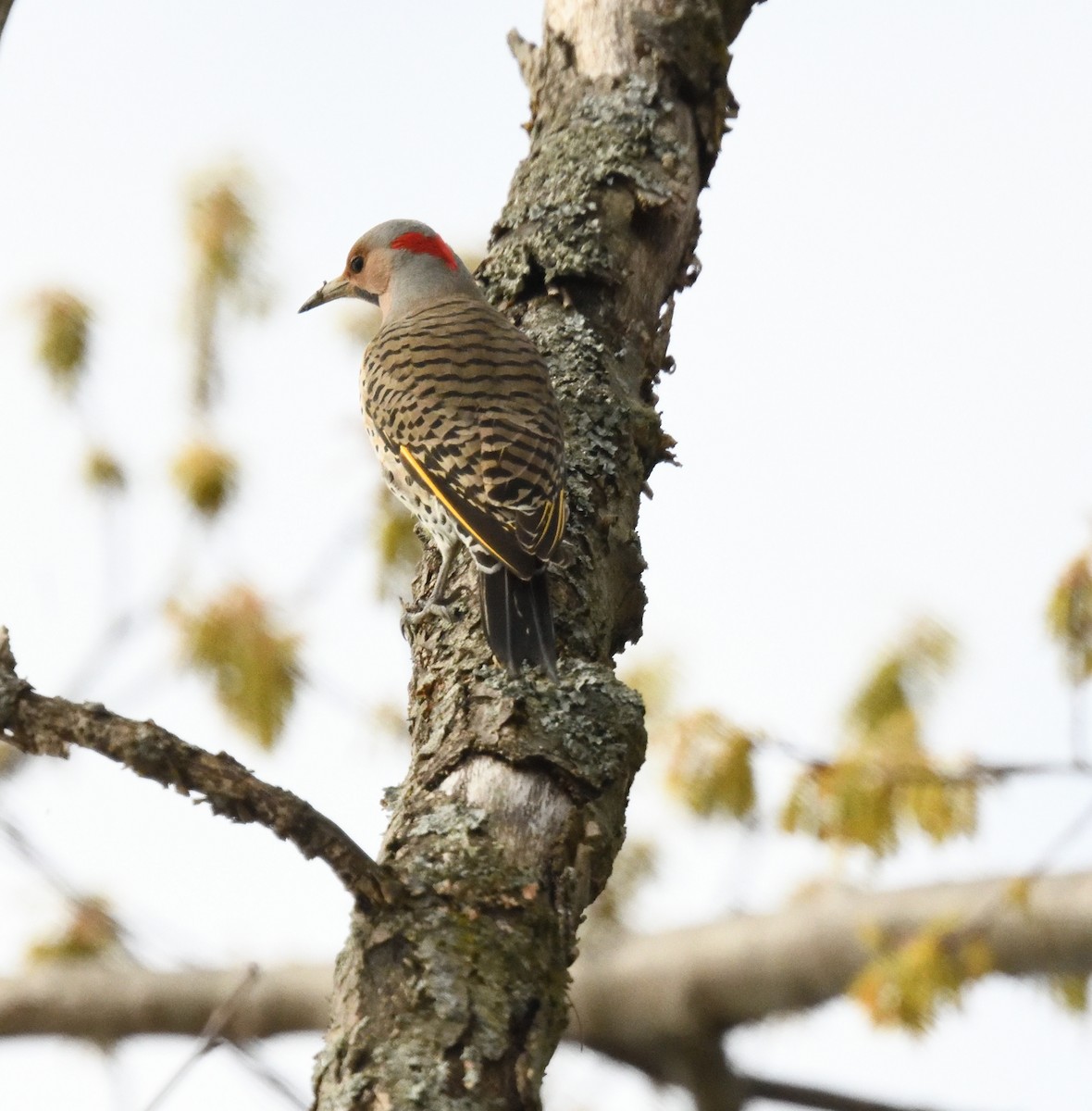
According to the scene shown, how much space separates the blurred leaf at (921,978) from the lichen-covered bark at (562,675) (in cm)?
132

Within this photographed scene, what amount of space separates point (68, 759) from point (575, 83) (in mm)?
2566

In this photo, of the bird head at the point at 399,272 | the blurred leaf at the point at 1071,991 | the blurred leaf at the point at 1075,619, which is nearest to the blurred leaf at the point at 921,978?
the blurred leaf at the point at 1071,991

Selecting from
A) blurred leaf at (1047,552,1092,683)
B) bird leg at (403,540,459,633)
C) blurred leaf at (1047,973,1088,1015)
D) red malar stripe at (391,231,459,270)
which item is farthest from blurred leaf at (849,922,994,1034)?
red malar stripe at (391,231,459,270)

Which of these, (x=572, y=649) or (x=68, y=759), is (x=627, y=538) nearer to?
(x=572, y=649)

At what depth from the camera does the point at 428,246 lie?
4.83 m

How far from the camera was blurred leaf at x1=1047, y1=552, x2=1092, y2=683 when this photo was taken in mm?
4051

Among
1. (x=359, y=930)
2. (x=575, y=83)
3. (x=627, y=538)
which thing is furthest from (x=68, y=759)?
(x=575, y=83)

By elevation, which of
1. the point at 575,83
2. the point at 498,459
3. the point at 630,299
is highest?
the point at 575,83

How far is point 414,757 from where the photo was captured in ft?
8.59

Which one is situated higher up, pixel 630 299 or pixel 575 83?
pixel 575 83

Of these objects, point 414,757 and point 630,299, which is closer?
point 414,757

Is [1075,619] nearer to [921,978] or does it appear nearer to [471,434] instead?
[921,978]

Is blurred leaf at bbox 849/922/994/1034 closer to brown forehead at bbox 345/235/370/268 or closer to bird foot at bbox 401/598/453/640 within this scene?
bird foot at bbox 401/598/453/640

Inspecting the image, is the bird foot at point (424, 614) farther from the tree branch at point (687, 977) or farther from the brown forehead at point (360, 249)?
the brown forehead at point (360, 249)
